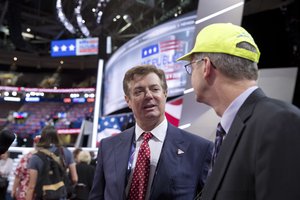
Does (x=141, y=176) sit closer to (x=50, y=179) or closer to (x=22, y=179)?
(x=50, y=179)

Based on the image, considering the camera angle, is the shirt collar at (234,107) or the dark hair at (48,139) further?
the dark hair at (48,139)

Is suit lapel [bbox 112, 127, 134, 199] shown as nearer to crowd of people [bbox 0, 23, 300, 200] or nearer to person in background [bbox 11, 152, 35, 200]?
crowd of people [bbox 0, 23, 300, 200]

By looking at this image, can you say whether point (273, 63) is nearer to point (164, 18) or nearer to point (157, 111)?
point (164, 18)

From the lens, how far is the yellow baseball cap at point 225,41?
124 cm

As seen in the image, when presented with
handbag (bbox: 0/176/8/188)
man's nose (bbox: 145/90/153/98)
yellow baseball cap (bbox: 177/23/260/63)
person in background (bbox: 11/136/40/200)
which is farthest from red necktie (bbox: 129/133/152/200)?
handbag (bbox: 0/176/8/188)

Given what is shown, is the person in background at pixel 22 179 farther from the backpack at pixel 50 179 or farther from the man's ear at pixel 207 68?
the man's ear at pixel 207 68

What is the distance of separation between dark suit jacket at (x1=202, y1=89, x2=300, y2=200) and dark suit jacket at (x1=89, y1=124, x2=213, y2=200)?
23.5 inches

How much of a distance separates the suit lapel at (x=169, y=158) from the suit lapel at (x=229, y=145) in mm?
573

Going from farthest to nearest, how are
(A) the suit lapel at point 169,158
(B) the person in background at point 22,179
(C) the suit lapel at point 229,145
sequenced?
(B) the person in background at point 22,179 < (A) the suit lapel at point 169,158 < (C) the suit lapel at point 229,145

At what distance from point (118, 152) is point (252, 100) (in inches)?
36.7

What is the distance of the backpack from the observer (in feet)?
11.4

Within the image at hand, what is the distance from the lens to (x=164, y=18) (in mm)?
8227

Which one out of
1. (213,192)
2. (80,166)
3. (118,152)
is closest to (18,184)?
(80,166)

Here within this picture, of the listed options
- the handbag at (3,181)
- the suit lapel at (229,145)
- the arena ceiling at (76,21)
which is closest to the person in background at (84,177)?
the handbag at (3,181)
